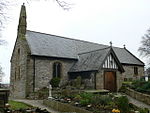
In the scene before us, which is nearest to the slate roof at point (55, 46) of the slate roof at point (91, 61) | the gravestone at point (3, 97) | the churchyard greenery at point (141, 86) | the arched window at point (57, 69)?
the arched window at point (57, 69)

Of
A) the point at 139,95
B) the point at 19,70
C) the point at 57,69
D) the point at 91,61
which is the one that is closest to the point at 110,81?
the point at 91,61

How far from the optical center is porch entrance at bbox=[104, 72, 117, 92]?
77.9ft

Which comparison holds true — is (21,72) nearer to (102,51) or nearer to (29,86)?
(29,86)

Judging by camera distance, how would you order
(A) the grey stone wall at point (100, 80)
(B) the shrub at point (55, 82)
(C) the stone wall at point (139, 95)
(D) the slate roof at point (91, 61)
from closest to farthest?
1. (C) the stone wall at point (139, 95)
2. (A) the grey stone wall at point (100, 80)
3. (D) the slate roof at point (91, 61)
4. (B) the shrub at point (55, 82)

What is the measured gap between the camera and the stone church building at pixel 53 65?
75.7 feet

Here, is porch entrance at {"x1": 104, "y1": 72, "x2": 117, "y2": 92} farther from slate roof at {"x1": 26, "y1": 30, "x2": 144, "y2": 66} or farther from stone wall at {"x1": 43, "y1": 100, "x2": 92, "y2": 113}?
stone wall at {"x1": 43, "y1": 100, "x2": 92, "y2": 113}

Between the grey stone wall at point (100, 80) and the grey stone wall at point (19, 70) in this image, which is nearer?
the grey stone wall at point (100, 80)

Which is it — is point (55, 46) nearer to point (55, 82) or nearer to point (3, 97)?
point (55, 82)

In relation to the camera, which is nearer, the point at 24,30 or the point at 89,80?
the point at 89,80

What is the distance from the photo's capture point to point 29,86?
22922 millimetres

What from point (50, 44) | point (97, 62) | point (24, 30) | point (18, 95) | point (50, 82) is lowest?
point (18, 95)

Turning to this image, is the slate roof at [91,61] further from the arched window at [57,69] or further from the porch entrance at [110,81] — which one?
the porch entrance at [110,81]

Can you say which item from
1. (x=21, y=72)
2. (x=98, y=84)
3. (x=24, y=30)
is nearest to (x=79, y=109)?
(x=98, y=84)

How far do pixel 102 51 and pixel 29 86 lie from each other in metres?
9.27
